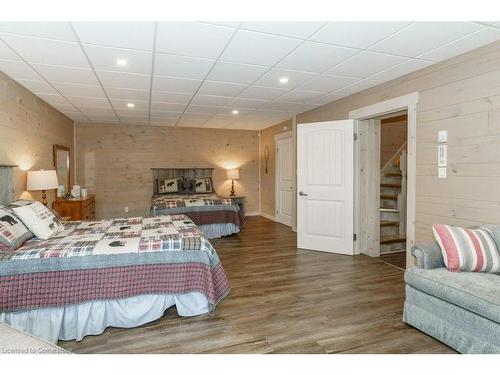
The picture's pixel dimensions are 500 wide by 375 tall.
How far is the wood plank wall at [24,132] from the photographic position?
3.43m

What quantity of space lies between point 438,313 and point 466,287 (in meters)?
0.31

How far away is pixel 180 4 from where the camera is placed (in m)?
1.97

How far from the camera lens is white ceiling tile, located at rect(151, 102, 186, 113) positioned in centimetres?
500

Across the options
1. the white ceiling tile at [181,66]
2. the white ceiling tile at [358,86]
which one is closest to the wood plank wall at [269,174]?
the white ceiling tile at [358,86]

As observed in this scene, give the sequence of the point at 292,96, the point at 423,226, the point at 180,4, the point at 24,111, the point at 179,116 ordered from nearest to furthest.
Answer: the point at 180,4 → the point at 423,226 → the point at 24,111 → the point at 292,96 → the point at 179,116

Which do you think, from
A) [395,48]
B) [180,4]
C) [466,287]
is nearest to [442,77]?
[395,48]

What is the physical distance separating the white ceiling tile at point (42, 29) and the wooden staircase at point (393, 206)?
15.1 feet

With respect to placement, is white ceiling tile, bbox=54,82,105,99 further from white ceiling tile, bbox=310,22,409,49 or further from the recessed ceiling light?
white ceiling tile, bbox=310,22,409,49

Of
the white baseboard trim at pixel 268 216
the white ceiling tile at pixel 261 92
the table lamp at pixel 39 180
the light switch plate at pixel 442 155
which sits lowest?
the white baseboard trim at pixel 268 216

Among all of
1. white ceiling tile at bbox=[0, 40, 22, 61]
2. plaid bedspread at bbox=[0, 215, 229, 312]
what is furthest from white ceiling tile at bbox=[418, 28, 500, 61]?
white ceiling tile at bbox=[0, 40, 22, 61]

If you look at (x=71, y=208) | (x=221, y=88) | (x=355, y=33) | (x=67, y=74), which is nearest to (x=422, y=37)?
(x=355, y=33)

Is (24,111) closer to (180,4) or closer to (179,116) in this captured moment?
(179,116)

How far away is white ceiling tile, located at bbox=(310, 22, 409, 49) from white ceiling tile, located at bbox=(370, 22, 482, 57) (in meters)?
0.11

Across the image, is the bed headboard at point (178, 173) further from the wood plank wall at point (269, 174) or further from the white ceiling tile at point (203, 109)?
the white ceiling tile at point (203, 109)
